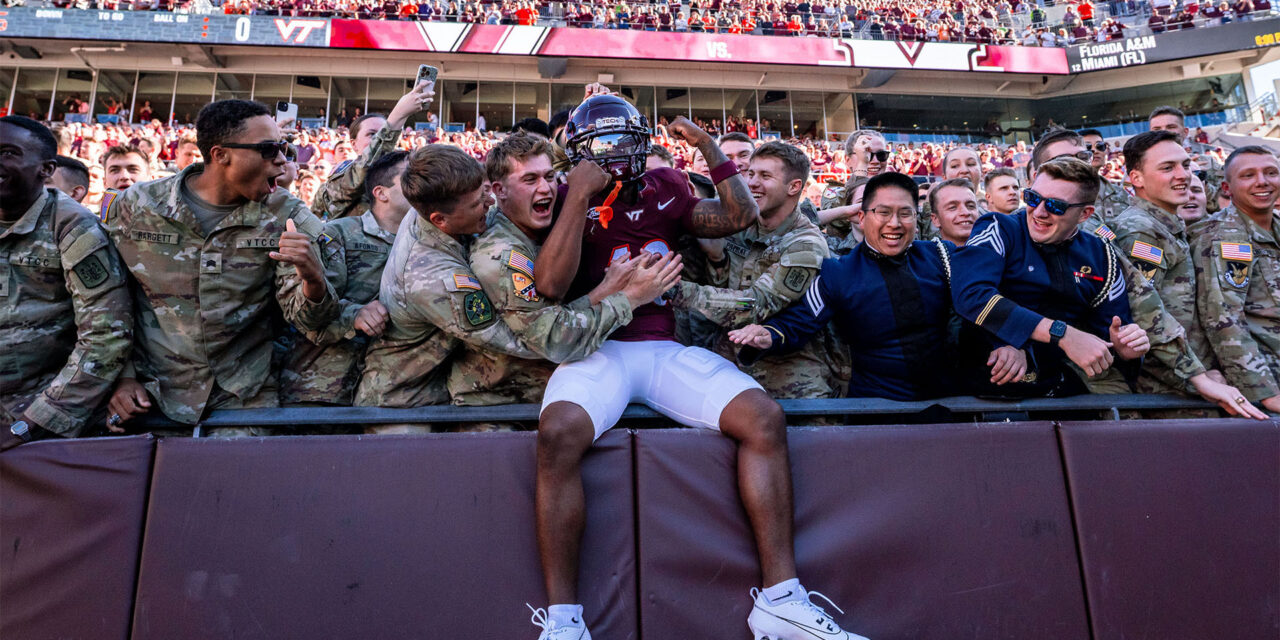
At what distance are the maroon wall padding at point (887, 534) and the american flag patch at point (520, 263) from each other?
823 millimetres

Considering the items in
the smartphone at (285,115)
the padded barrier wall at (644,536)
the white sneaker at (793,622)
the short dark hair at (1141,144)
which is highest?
the smartphone at (285,115)

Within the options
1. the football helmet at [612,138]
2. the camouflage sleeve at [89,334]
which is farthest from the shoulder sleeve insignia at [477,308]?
the camouflage sleeve at [89,334]

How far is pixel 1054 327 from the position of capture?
2.90 meters

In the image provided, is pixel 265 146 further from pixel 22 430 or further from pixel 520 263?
pixel 22 430

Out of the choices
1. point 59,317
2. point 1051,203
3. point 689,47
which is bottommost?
point 59,317

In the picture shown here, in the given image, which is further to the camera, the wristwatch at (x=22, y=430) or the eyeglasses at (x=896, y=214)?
the eyeglasses at (x=896, y=214)

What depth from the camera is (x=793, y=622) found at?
2342 mm

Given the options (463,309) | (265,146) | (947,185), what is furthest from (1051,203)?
(265,146)

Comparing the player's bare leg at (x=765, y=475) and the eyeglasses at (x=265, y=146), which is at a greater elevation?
the eyeglasses at (x=265, y=146)

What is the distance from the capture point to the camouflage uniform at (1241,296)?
11.2 ft

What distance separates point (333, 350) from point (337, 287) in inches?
13.5

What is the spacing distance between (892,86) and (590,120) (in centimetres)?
2571

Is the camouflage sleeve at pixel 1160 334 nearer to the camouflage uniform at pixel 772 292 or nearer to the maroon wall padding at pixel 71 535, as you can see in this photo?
the camouflage uniform at pixel 772 292

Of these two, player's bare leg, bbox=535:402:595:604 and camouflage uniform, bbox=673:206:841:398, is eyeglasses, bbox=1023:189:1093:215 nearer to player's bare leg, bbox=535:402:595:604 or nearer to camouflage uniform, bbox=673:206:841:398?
camouflage uniform, bbox=673:206:841:398
